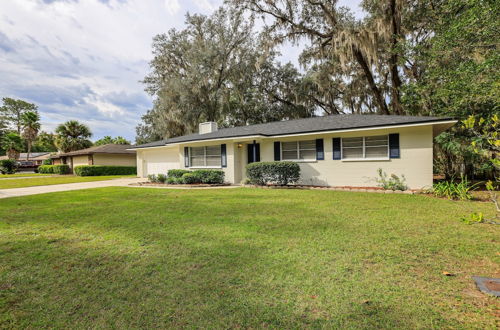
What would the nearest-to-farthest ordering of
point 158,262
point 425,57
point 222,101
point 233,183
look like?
point 158,262 < point 425,57 < point 233,183 < point 222,101

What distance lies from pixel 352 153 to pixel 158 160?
14.9 meters

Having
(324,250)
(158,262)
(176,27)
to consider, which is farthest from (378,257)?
(176,27)

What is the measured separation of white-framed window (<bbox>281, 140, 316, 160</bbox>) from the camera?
39.1 ft

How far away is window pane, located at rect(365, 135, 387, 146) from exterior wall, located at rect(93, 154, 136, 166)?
26.3 metres

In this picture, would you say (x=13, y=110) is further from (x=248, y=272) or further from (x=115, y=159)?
(x=248, y=272)

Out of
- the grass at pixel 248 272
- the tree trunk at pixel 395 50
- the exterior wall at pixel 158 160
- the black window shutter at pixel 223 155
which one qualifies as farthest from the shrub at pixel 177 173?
the tree trunk at pixel 395 50

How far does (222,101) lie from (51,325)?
2149cm

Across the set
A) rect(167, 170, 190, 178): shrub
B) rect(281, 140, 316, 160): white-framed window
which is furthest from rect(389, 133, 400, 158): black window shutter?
rect(167, 170, 190, 178): shrub

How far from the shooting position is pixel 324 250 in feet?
11.1

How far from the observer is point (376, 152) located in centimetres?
1046

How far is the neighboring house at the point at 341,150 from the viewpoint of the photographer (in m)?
9.52

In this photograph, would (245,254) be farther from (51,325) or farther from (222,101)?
(222,101)

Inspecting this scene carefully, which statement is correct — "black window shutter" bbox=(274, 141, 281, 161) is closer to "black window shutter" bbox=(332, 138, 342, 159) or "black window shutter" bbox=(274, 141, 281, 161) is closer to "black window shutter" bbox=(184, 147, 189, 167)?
"black window shutter" bbox=(332, 138, 342, 159)

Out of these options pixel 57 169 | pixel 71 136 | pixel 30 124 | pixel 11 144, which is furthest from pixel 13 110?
pixel 57 169
